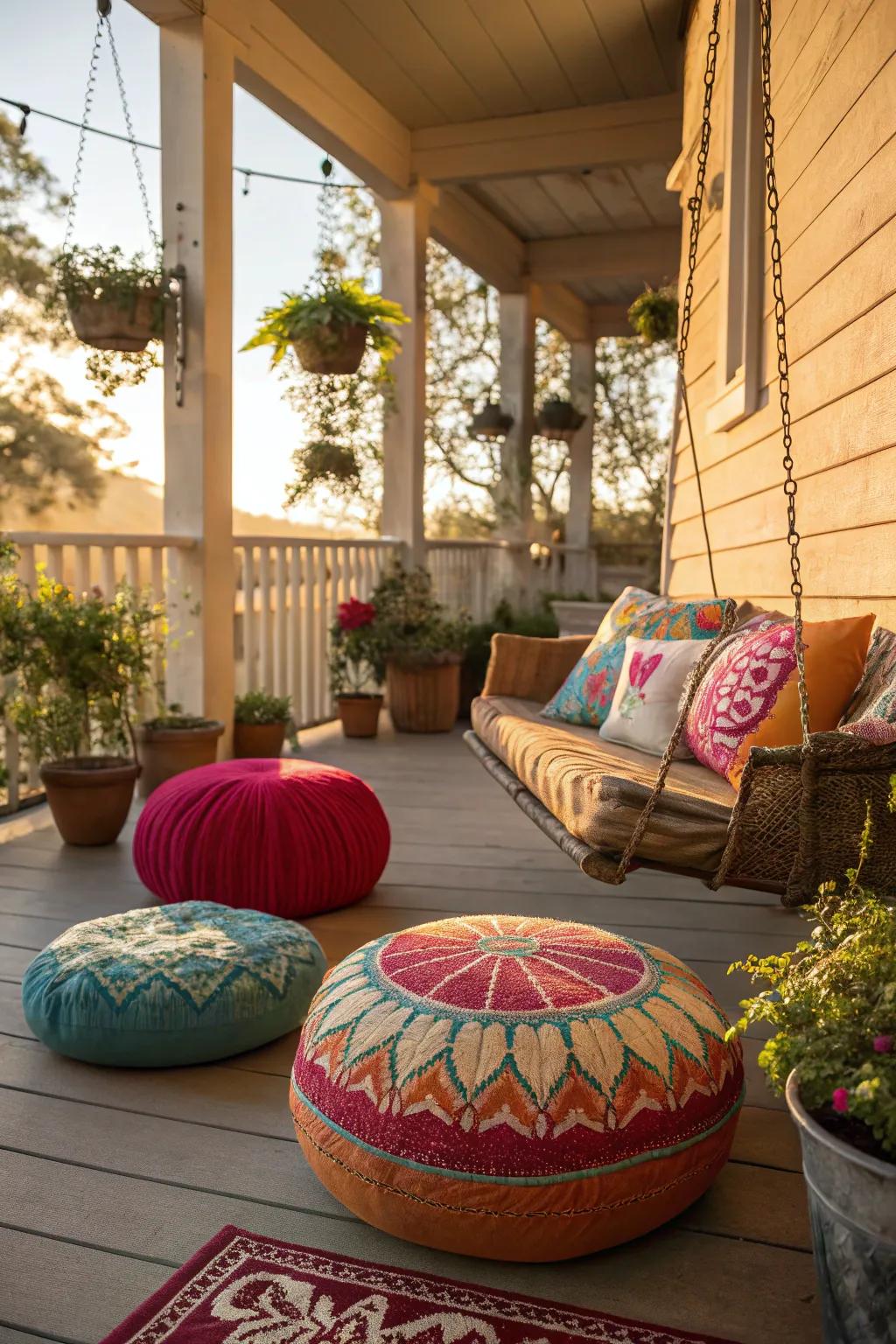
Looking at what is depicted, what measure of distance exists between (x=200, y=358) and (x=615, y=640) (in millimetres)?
1921

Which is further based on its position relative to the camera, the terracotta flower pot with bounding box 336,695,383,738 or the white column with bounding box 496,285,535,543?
the white column with bounding box 496,285,535,543

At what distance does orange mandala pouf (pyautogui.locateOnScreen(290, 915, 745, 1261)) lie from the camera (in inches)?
50.9

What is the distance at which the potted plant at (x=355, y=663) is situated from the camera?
5.39 meters

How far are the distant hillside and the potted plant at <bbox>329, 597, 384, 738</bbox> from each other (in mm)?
7205

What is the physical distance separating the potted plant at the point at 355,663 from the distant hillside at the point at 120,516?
721 centimetres

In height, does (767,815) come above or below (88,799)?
above

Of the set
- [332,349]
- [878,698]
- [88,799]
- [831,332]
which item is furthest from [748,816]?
[332,349]

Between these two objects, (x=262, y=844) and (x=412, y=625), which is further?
(x=412, y=625)

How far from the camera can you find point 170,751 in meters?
3.75

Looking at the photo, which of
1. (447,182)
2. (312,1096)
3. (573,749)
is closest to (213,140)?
(447,182)

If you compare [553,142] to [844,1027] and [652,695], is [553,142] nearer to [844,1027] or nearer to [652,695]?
[652,695]

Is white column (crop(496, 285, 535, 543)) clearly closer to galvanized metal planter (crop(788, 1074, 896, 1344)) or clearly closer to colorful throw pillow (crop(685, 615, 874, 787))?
colorful throw pillow (crop(685, 615, 874, 787))

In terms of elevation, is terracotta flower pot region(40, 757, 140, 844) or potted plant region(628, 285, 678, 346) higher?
potted plant region(628, 285, 678, 346)

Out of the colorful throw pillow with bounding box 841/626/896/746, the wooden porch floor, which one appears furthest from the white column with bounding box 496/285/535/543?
the colorful throw pillow with bounding box 841/626/896/746
